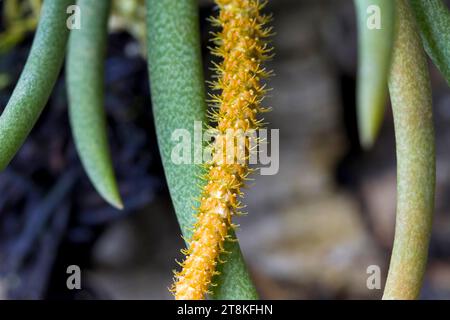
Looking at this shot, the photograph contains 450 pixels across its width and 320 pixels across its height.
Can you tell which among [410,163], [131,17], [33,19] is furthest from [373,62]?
[33,19]

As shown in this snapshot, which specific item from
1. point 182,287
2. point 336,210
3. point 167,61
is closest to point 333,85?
point 336,210

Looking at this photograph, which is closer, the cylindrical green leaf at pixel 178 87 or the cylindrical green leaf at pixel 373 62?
the cylindrical green leaf at pixel 373 62

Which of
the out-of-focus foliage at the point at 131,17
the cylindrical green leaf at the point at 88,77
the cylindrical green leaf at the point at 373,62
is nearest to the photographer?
the cylindrical green leaf at the point at 373,62

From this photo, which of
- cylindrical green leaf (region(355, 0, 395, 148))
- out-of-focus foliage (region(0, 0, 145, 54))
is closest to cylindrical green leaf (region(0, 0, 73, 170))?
cylindrical green leaf (region(355, 0, 395, 148))

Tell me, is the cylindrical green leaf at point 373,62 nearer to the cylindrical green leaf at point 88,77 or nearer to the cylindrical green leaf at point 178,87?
the cylindrical green leaf at point 178,87

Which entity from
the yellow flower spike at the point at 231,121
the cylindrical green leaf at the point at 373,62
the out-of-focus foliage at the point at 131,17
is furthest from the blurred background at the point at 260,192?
the cylindrical green leaf at the point at 373,62

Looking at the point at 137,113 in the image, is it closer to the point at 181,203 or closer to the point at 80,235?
the point at 80,235

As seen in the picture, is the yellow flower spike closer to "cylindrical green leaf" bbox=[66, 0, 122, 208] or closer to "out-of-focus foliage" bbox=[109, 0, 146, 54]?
"cylindrical green leaf" bbox=[66, 0, 122, 208]
